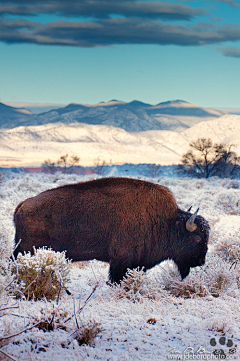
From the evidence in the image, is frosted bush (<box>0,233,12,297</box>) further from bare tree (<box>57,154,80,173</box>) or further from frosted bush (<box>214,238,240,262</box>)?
bare tree (<box>57,154,80,173</box>)

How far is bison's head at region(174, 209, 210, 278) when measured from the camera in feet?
24.3

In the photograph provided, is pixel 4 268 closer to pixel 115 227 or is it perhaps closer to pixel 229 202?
pixel 115 227

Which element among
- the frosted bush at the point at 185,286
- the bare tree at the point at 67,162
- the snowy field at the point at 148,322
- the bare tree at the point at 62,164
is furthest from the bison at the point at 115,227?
the bare tree at the point at 67,162

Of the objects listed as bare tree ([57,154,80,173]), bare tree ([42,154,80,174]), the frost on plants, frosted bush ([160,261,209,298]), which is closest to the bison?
frosted bush ([160,261,209,298])

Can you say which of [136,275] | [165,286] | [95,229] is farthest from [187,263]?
[95,229]

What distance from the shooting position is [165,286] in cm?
748

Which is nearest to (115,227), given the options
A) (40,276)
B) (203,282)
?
(40,276)

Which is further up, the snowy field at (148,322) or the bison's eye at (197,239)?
the bison's eye at (197,239)

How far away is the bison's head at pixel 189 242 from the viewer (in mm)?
7414

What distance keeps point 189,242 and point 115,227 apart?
1494mm

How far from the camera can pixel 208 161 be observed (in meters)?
57.2

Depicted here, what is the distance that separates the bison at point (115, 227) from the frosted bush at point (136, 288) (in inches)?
12.6

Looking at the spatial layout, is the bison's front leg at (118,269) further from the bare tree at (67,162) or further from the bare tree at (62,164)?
the bare tree at (67,162)

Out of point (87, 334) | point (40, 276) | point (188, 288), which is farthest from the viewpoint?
point (188, 288)
